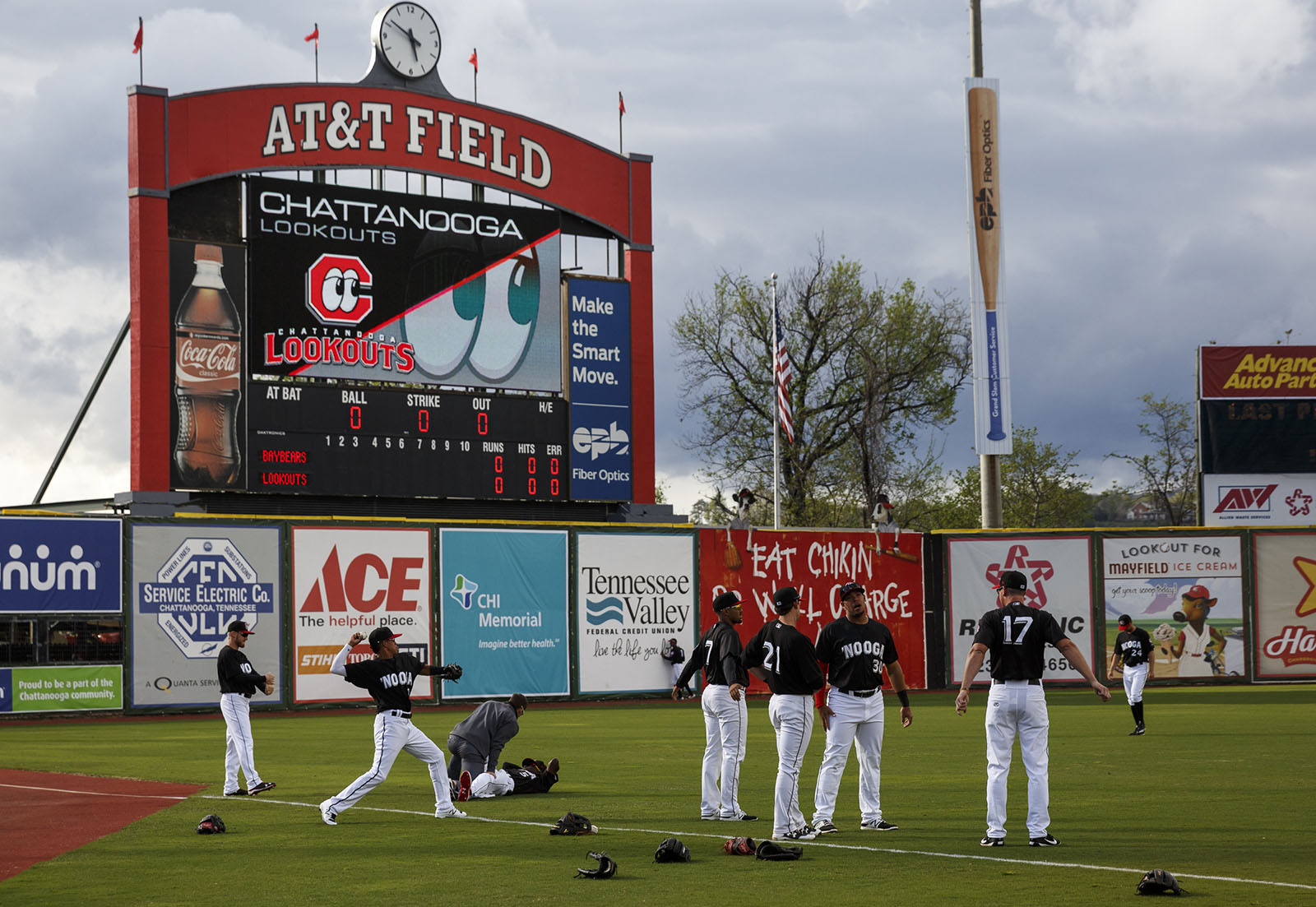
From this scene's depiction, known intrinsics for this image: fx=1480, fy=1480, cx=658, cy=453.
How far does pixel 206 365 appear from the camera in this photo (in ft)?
96.5

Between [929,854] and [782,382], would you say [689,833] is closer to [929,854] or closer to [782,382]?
[929,854]

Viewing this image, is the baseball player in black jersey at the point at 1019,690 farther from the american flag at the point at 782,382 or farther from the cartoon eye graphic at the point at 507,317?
the american flag at the point at 782,382

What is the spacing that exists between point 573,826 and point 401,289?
70.0 ft

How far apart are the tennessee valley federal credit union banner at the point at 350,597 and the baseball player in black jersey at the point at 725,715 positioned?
17866mm

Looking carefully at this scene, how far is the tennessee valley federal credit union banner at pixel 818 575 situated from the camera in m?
36.0

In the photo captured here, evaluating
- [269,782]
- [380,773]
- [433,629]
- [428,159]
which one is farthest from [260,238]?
[380,773]

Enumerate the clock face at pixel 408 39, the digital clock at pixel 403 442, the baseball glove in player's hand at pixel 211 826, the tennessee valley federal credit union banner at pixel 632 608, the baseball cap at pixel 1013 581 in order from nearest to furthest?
the baseball cap at pixel 1013 581 < the baseball glove in player's hand at pixel 211 826 < the digital clock at pixel 403 442 < the clock face at pixel 408 39 < the tennessee valley federal credit union banner at pixel 632 608

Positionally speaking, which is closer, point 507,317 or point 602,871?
point 602,871

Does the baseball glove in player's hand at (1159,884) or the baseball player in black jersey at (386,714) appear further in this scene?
the baseball player in black jersey at (386,714)

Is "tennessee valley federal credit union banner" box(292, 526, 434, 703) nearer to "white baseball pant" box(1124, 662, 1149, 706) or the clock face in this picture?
the clock face

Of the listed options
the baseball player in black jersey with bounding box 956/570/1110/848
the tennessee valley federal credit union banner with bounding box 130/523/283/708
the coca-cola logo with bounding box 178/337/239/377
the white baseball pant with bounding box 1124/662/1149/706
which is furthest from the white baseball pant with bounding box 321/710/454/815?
the coca-cola logo with bounding box 178/337/239/377

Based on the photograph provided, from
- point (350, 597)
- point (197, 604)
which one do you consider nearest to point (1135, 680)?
point (350, 597)

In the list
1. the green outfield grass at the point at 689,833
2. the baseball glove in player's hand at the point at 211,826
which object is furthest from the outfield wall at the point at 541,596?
the baseball glove in player's hand at the point at 211,826

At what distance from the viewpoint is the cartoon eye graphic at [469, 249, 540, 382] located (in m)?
33.0
